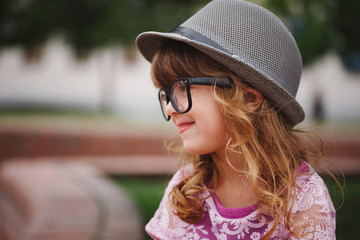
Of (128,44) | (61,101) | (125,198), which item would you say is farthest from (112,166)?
(61,101)

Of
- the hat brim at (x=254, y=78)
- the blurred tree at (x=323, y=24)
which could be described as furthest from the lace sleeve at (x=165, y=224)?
the blurred tree at (x=323, y=24)

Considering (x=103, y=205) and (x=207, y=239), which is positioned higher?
(x=207, y=239)

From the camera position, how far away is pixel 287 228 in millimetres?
1545

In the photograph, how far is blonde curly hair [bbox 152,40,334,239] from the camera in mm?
1593

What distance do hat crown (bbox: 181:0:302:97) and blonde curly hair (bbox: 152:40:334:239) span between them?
9 centimetres

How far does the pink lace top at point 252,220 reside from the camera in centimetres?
151

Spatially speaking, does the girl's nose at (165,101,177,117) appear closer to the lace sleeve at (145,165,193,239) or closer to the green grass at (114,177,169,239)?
the lace sleeve at (145,165,193,239)

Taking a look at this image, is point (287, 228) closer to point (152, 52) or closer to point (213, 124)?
point (213, 124)

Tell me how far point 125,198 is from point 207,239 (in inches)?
104

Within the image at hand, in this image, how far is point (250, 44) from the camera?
157cm

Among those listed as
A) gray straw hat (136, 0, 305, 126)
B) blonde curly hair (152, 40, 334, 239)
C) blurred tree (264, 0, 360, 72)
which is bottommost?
blurred tree (264, 0, 360, 72)

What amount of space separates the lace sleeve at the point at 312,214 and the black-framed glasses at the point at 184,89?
485mm

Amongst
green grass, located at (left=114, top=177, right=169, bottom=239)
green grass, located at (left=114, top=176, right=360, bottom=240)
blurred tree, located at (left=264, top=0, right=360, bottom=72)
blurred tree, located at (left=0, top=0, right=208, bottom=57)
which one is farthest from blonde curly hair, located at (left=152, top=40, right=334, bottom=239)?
blurred tree, located at (left=0, top=0, right=208, bottom=57)

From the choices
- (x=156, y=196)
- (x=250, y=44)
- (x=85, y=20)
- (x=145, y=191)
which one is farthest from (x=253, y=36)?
(x=85, y=20)
